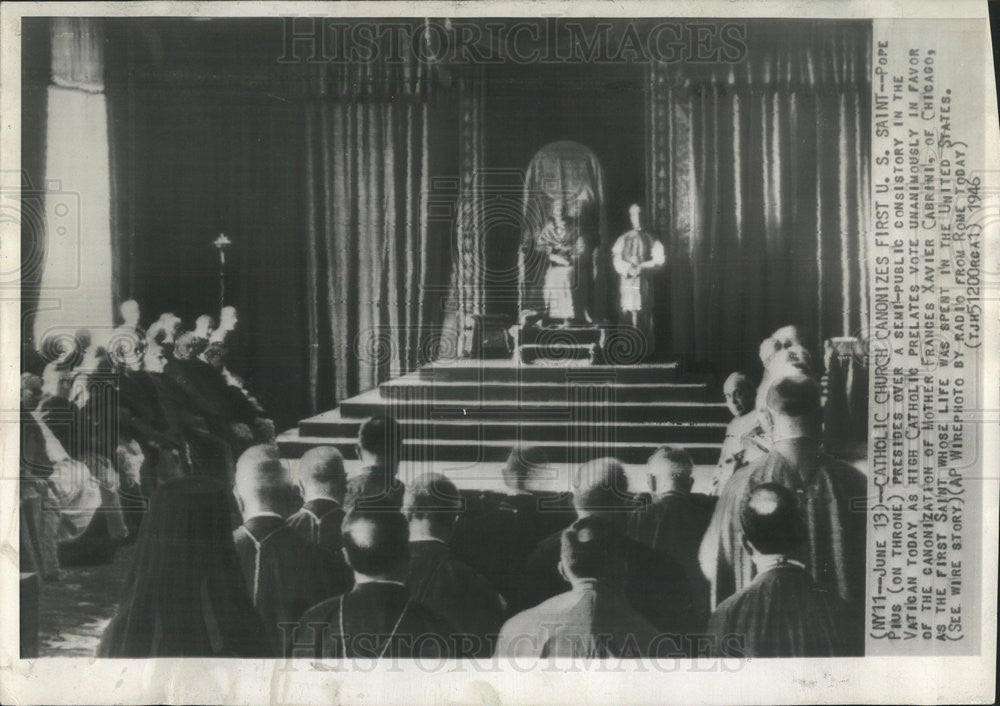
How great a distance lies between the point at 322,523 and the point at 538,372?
1144 mm

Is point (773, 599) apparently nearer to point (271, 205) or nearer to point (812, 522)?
point (812, 522)

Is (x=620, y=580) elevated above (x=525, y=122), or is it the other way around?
(x=525, y=122)

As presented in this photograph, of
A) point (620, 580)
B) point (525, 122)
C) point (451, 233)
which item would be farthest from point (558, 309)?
point (620, 580)

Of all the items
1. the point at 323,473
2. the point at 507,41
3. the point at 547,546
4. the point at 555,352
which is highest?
the point at 507,41

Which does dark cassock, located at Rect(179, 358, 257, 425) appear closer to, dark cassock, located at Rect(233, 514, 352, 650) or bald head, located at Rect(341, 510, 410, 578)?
dark cassock, located at Rect(233, 514, 352, 650)

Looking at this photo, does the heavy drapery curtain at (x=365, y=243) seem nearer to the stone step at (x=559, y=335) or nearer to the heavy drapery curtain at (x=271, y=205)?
the heavy drapery curtain at (x=271, y=205)

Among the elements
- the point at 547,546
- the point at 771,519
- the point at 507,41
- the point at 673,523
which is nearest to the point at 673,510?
the point at 673,523

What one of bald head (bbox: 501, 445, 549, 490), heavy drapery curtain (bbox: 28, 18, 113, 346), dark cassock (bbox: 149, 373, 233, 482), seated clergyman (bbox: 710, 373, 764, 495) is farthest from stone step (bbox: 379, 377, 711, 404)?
heavy drapery curtain (bbox: 28, 18, 113, 346)

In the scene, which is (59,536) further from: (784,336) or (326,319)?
(784,336)

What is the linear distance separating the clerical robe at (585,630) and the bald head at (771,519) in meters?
0.57

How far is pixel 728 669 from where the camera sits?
2859mm

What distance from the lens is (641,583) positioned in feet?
9.32

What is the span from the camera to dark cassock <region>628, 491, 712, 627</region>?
9.31ft

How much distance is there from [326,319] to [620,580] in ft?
5.61
